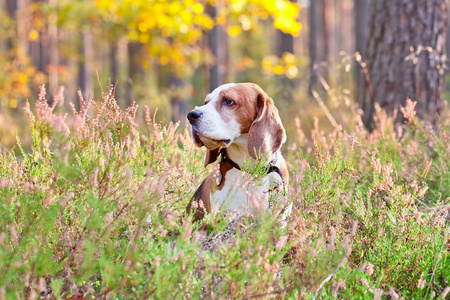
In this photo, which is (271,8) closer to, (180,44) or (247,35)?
(180,44)

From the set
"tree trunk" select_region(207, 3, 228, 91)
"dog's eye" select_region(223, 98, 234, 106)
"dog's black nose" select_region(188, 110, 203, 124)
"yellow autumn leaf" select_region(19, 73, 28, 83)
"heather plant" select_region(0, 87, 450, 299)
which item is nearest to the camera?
"heather plant" select_region(0, 87, 450, 299)

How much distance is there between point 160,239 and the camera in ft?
5.93

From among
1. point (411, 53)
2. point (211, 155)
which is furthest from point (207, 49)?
point (211, 155)

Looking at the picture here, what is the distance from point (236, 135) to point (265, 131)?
0.65ft

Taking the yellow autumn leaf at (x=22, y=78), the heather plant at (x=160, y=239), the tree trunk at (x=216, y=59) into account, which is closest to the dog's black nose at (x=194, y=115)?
the heather plant at (x=160, y=239)

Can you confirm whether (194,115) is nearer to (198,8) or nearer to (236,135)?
(236,135)

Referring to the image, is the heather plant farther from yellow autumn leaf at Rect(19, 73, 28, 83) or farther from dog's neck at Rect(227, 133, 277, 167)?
yellow autumn leaf at Rect(19, 73, 28, 83)

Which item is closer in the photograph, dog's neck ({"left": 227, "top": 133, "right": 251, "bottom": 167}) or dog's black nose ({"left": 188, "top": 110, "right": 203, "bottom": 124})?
dog's black nose ({"left": 188, "top": 110, "right": 203, "bottom": 124})

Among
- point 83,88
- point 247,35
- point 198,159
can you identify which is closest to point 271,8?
point 198,159

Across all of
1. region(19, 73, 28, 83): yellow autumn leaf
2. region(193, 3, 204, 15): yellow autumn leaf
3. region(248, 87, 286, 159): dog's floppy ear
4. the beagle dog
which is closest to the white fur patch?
the beagle dog

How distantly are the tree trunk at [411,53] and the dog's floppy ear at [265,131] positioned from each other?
257 centimetres

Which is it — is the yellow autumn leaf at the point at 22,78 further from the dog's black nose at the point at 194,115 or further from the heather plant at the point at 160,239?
the dog's black nose at the point at 194,115

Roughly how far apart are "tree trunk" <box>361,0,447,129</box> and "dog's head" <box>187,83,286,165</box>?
8.44 feet

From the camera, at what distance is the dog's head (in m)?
2.74
